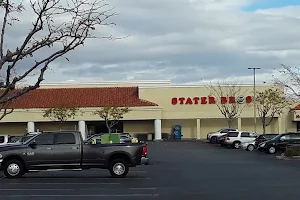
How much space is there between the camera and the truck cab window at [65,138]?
898 inches

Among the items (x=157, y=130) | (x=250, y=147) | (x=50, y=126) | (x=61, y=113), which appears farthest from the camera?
(x=50, y=126)

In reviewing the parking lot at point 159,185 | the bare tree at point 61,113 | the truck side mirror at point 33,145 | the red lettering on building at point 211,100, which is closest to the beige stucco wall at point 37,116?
the bare tree at point 61,113

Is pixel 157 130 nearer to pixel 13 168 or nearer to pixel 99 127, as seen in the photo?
pixel 99 127

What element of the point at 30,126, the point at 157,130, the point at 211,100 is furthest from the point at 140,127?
the point at 30,126

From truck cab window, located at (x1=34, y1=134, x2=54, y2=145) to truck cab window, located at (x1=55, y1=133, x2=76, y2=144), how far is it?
0.70 feet

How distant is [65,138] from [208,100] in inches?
2087

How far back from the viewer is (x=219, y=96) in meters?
75.9

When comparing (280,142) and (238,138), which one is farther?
(238,138)

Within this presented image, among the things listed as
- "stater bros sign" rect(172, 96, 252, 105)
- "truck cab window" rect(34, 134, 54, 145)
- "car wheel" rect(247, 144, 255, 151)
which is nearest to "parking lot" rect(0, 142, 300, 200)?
"truck cab window" rect(34, 134, 54, 145)

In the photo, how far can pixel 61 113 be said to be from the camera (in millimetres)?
65562

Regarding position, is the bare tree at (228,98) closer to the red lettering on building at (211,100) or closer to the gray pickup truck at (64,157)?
the red lettering on building at (211,100)

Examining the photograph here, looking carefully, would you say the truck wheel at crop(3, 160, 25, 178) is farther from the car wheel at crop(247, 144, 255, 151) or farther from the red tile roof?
the red tile roof

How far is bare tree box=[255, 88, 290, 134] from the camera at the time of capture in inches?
2771

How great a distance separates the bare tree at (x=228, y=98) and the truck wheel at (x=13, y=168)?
51.5 metres
